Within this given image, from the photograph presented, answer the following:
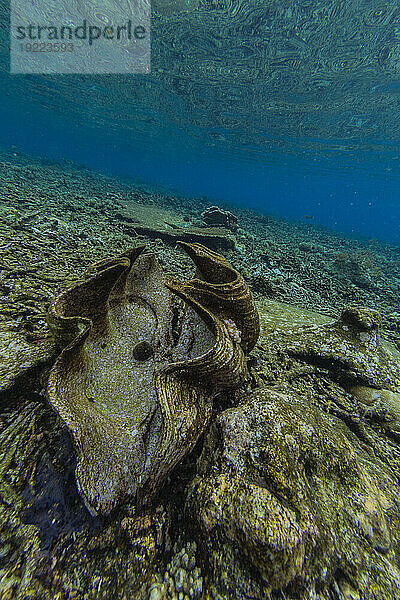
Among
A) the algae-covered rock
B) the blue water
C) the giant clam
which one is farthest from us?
the blue water

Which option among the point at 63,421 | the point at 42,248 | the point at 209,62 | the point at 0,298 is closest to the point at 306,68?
the point at 209,62

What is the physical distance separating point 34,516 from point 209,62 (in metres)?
25.0

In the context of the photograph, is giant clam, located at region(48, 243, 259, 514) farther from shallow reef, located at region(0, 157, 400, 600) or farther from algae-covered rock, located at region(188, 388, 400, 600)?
algae-covered rock, located at region(188, 388, 400, 600)

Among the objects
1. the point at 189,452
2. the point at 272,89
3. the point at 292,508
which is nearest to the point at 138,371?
the point at 189,452

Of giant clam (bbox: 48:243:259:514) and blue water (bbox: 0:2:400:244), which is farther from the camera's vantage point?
blue water (bbox: 0:2:400:244)

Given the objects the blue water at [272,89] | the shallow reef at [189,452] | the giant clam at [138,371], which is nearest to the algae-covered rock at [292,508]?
the shallow reef at [189,452]

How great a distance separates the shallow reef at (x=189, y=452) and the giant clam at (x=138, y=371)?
0.04 feet

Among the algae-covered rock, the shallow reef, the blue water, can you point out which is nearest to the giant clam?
the shallow reef

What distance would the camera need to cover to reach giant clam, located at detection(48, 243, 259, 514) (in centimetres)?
195

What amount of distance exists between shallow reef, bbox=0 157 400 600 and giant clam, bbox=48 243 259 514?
0.01m

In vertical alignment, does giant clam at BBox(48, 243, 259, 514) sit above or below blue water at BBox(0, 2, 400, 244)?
below

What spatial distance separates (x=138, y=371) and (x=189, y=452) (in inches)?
38.3

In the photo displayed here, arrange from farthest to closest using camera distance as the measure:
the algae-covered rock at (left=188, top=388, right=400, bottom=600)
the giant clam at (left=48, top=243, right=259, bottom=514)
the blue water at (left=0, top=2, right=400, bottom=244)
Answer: the blue water at (left=0, top=2, right=400, bottom=244), the giant clam at (left=48, top=243, right=259, bottom=514), the algae-covered rock at (left=188, top=388, right=400, bottom=600)

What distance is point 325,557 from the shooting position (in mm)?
1669
